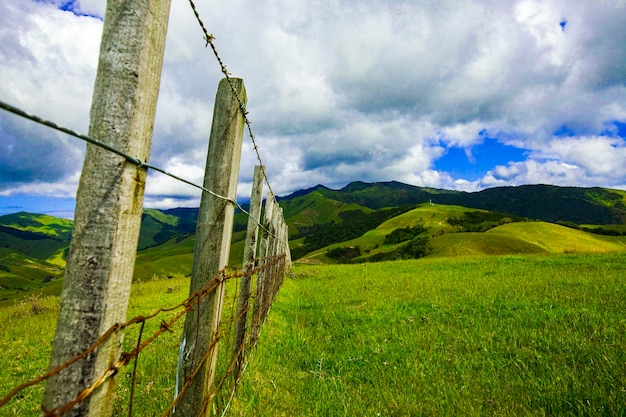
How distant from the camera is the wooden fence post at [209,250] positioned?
3.10m

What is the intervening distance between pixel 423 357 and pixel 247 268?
10.5 feet

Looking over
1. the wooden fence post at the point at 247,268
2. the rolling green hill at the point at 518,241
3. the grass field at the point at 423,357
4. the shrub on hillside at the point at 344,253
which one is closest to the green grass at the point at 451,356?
the grass field at the point at 423,357

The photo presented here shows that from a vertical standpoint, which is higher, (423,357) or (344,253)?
(423,357)

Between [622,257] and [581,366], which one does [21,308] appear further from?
[622,257]

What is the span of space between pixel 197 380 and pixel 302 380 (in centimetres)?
240

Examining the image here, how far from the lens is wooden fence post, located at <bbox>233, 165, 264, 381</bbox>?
495cm

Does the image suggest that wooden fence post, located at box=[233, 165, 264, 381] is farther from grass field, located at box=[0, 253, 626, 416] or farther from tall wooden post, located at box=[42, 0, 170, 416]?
tall wooden post, located at box=[42, 0, 170, 416]

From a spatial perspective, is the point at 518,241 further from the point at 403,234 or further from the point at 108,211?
the point at 108,211

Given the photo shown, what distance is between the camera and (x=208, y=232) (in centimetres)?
317

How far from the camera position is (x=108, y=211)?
4.78 feet

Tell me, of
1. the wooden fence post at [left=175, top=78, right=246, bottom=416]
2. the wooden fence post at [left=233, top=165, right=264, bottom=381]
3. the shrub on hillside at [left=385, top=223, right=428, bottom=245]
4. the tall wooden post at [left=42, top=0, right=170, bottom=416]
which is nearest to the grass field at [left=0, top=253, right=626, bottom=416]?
the wooden fence post at [left=233, top=165, right=264, bottom=381]

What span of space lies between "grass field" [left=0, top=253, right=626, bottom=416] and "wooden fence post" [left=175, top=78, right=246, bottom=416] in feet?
3.59

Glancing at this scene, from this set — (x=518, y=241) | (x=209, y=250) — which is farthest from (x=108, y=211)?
(x=518, y=241)

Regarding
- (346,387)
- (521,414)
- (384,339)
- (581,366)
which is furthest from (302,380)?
(581,366)
